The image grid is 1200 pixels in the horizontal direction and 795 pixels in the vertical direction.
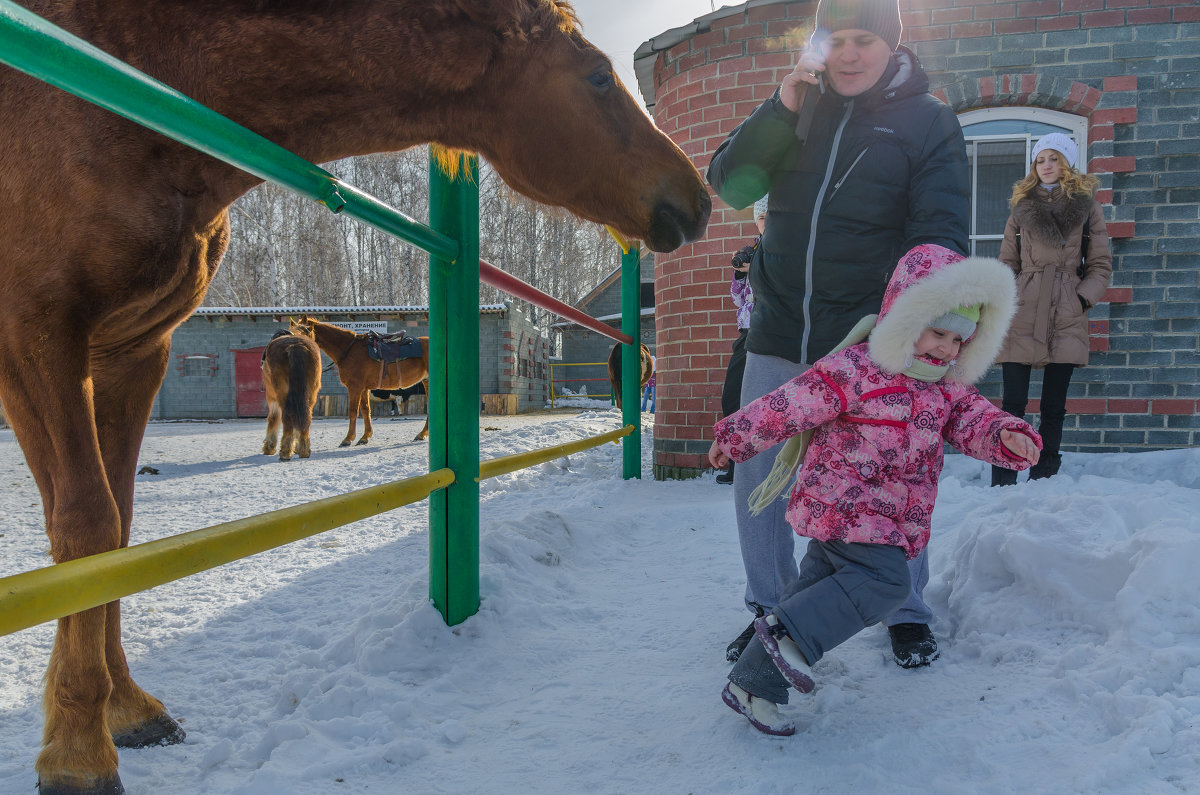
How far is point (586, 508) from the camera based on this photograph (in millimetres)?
4023

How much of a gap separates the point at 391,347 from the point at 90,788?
33.1ft

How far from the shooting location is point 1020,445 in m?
1.49

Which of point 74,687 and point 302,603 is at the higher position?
point 74,687

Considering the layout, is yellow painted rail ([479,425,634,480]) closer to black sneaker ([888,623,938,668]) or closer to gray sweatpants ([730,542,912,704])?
gray sweatpants ([730,542,912,704])

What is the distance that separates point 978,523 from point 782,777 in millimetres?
1535

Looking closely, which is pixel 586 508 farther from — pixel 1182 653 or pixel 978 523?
pixel 1182 653

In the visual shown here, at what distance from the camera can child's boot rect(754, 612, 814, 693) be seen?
4.78 feet

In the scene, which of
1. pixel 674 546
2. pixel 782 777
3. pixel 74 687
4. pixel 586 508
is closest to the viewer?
pixel 74 687

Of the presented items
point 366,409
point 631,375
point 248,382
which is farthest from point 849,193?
point 248,382

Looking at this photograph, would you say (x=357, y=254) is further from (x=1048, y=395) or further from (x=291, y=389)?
(x=1048, y=395)

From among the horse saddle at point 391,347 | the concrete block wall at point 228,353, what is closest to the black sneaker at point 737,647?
the horse saddle at point 391,347

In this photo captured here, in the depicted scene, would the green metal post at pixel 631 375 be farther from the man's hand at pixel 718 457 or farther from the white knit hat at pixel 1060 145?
the man's hand at pixel 718 457

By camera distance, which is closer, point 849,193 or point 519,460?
point 849,193

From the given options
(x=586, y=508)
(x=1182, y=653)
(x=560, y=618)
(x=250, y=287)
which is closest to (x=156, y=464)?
(x=586, y=508)
